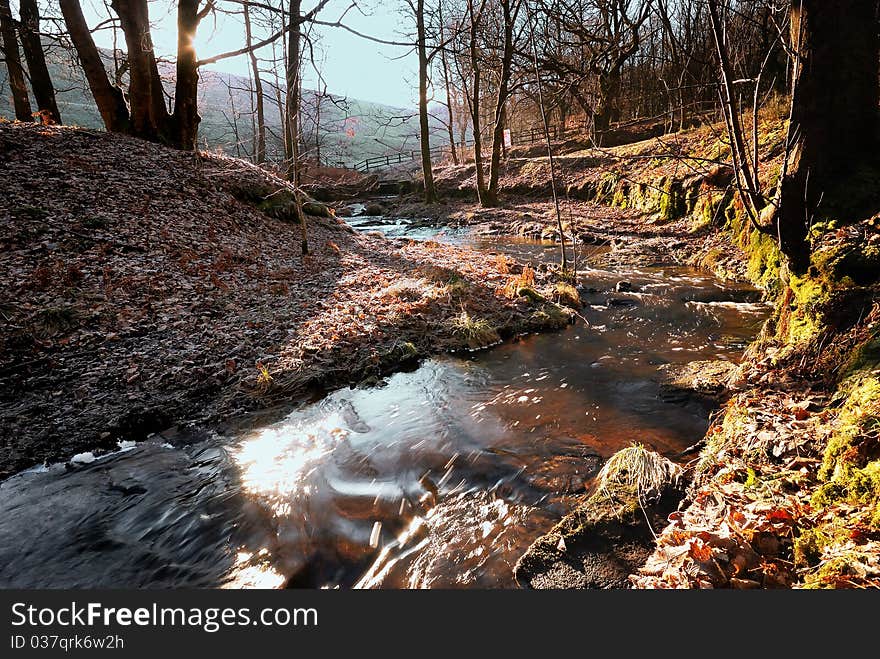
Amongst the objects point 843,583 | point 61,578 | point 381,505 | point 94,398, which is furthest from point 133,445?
point 843,583

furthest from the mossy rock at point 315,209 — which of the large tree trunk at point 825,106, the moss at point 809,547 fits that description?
the moss at point 809,547

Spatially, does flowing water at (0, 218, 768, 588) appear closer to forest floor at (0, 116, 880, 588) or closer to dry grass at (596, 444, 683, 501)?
dry grass at (596, 444, 683, 501)

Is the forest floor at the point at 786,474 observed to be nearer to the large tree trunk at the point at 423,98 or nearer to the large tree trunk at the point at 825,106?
the large tree trunk at the point at 825,106

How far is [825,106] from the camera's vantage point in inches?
177

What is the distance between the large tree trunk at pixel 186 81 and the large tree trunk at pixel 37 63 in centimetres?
315

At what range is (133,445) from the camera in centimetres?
455

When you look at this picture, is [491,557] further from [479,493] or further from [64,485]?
[64,485]

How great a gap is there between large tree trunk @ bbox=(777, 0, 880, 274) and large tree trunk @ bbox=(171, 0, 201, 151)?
12.7 metres

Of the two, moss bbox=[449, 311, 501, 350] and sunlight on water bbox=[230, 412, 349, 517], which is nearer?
sunlight on water bbox=[230, 412, 349, 517]

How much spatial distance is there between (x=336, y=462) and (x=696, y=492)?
10.0ft

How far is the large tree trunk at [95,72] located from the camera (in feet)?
36.8

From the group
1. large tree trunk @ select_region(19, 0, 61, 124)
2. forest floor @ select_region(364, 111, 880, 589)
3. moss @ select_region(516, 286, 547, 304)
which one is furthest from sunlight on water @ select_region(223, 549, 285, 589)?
large tree trunk @ select_region(19, 0, 61, 124)

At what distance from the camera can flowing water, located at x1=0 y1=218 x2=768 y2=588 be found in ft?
10.3

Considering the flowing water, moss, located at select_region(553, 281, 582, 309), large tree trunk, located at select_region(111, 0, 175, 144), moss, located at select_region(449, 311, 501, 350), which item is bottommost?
the flowing water
